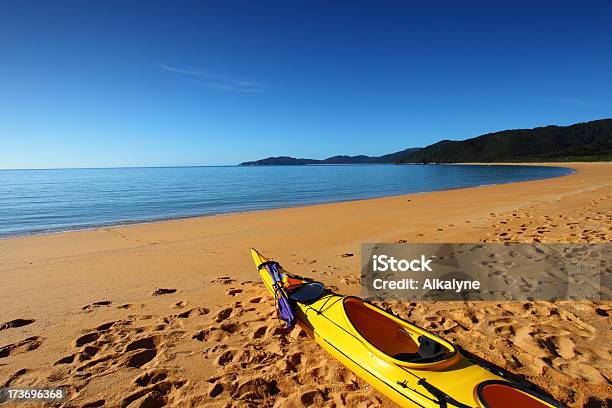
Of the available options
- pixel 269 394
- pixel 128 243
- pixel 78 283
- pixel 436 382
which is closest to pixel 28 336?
pixel 78 283

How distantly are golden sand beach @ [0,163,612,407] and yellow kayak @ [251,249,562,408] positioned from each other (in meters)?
0.31

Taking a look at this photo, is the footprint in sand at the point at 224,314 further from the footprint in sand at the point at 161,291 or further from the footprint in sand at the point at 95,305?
the footprint in sand at the point at 95,305

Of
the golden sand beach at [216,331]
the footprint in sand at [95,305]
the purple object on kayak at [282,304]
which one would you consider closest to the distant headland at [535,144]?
the golden sand beach at [216,331]

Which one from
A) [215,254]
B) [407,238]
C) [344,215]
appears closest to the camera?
[215,254]

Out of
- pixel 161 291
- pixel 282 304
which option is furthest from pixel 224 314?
pixel 161 291

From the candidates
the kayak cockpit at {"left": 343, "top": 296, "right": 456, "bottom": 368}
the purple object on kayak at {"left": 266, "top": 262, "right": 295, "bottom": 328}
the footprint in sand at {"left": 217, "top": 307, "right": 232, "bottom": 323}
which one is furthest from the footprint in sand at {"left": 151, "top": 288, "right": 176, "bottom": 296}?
the kayak cockpit at {"left": 343, "top": 296, "right": 456, "bottom": 368}

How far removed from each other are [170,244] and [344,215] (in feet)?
27.0

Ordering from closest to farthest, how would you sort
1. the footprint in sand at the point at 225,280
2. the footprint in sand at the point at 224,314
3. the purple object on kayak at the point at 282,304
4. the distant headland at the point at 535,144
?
the purple object on kayak at the point at 282,304
the footprint in sand at the point at 224,314
the footprint in sand at the point at 225,280
the distant headland at the point at 535,144

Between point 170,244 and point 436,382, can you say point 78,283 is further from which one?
point 436,382

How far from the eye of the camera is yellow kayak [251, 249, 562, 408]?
3010 mm

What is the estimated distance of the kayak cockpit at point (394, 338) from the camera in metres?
3.54

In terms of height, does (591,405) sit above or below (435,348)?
below

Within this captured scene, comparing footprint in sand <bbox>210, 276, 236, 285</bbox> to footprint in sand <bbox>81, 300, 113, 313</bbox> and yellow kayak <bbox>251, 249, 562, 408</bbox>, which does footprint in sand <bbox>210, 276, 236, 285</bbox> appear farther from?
yellow kayak <bbox>251, 249, 562, 408</bbox>

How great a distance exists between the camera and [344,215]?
1611 cm
